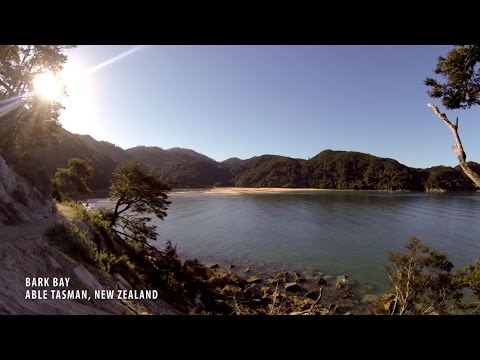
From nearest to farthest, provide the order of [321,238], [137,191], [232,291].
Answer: [232,291] → [137,191] → [321,238]

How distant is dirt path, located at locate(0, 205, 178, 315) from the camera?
13.5ft

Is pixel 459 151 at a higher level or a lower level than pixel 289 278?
higher

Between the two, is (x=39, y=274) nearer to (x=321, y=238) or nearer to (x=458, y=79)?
(x=458, y=79)

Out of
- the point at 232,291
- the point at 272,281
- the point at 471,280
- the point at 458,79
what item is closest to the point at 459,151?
the point at 458,79

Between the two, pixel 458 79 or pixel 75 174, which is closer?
pixel 458 79

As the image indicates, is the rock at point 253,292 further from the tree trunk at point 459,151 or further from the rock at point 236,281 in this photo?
the tree trunk at point 459,151

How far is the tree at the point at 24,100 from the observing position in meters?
16.1

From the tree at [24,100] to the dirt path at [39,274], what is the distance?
10.8 meters

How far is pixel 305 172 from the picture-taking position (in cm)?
12888

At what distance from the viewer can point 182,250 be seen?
26062 mm

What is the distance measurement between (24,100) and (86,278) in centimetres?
1630
